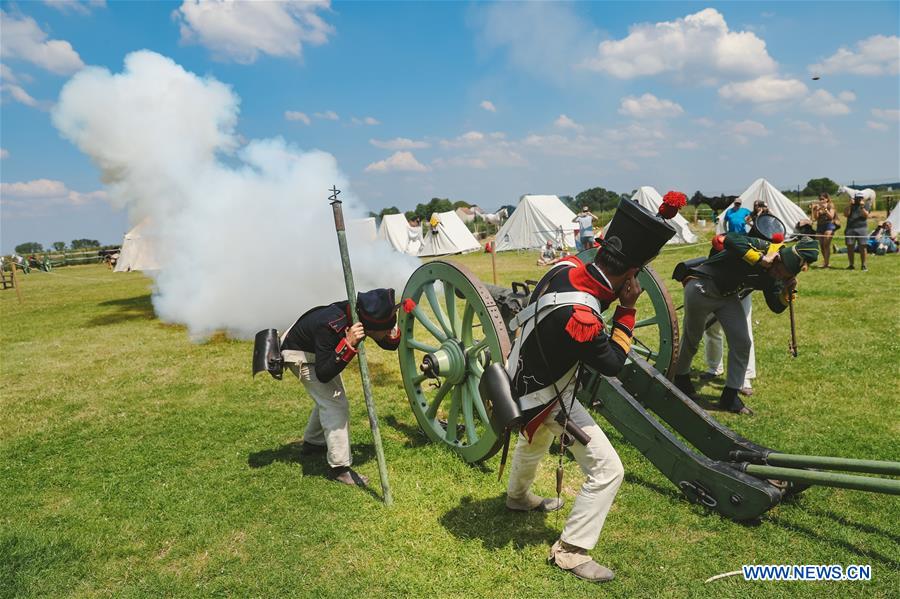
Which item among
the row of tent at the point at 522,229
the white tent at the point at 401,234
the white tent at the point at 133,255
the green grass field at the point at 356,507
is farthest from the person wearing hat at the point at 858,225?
the white tent at the point at 133,255

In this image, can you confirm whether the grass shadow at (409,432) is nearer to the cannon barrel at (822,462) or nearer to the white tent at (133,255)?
the cannon barrel at (822,462)

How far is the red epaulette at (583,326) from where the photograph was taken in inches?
102

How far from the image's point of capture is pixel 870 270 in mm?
11859

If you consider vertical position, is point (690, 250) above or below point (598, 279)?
below

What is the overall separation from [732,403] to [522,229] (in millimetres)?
18173

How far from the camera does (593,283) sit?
2699mm

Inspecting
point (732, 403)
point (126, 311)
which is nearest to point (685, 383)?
point (732, 403)

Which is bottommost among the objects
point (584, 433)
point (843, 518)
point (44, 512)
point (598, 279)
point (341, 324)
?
point (843, 518)

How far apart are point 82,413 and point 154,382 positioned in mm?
1054

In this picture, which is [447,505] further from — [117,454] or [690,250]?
[690,250]

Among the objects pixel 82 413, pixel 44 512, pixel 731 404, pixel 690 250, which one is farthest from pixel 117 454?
pixel 690 250

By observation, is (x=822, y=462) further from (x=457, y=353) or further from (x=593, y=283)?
(x=457, y=353)

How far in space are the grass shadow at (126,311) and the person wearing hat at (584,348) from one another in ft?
38.1

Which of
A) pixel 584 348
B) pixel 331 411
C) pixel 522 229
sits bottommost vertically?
pixel 331 411
